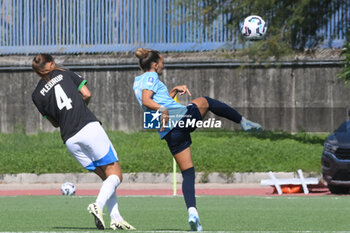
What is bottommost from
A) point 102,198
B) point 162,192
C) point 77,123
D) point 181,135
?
point 162,192

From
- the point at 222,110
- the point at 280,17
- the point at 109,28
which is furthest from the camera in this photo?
the point at 109,28

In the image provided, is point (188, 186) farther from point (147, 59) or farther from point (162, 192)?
point (162, 192)

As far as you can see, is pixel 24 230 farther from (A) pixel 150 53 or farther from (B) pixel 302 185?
(B) pixel 302 185

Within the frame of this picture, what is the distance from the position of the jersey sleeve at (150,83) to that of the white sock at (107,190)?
103 centimetres

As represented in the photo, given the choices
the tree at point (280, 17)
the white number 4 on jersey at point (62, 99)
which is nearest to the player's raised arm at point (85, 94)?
the white number 4 on jersey at point (62, 99)

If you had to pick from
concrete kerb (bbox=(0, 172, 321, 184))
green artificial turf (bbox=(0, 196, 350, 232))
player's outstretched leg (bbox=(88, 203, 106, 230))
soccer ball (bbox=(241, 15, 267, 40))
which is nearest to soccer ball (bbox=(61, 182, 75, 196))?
green artificial turf (bbox=(0, 196, 350, 232))

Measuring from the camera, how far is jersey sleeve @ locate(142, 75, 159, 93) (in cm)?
903

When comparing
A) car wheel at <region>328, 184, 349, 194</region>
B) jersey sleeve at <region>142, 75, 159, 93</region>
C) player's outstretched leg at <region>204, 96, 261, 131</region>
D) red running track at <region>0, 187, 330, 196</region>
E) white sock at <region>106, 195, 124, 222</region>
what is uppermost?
jersey sleeve at <region>142, 75, 159, 93</region>

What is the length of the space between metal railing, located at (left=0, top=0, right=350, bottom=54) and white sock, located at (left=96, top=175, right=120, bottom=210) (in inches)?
616

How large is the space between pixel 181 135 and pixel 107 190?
96 cm

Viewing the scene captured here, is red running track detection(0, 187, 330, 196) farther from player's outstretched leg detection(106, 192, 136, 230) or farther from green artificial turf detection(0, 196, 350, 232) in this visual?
player's outstretched leg detection(106, 192, 136, 230)

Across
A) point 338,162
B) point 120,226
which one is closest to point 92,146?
point 120,226

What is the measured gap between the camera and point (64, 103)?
30.5 feet

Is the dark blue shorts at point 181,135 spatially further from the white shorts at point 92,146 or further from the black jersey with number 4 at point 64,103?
the black jersey with number 4 at point 64,103
